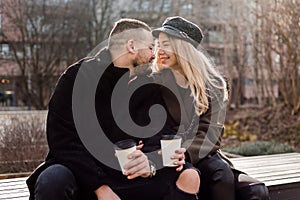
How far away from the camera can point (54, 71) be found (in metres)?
13.1

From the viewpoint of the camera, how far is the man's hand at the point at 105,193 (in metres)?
1.91

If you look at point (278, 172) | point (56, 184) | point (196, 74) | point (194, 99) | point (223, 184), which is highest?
point (196, 74)

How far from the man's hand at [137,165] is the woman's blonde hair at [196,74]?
47 cm

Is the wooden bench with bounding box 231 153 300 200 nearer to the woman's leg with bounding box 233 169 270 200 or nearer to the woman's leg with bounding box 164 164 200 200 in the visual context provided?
the woman's leg with bounding box 233 169 270 200

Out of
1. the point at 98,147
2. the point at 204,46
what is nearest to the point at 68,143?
the point at 98,147

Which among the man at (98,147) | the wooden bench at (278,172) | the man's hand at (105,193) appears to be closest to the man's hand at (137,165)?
the man at (98,147)

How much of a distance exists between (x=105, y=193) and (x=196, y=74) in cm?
86

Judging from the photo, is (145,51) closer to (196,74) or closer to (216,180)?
(196,74)

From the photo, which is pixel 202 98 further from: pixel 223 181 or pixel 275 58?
pixel 275 58

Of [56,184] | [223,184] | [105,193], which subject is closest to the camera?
[56,184]

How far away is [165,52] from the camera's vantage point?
2334mm

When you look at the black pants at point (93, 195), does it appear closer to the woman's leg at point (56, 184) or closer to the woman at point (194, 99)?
the woman's leg at point (56, 184)

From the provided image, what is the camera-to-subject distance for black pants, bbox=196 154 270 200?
213cm

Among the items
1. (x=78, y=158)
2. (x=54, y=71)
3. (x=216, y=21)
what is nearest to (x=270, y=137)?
(x=216, y=21)
